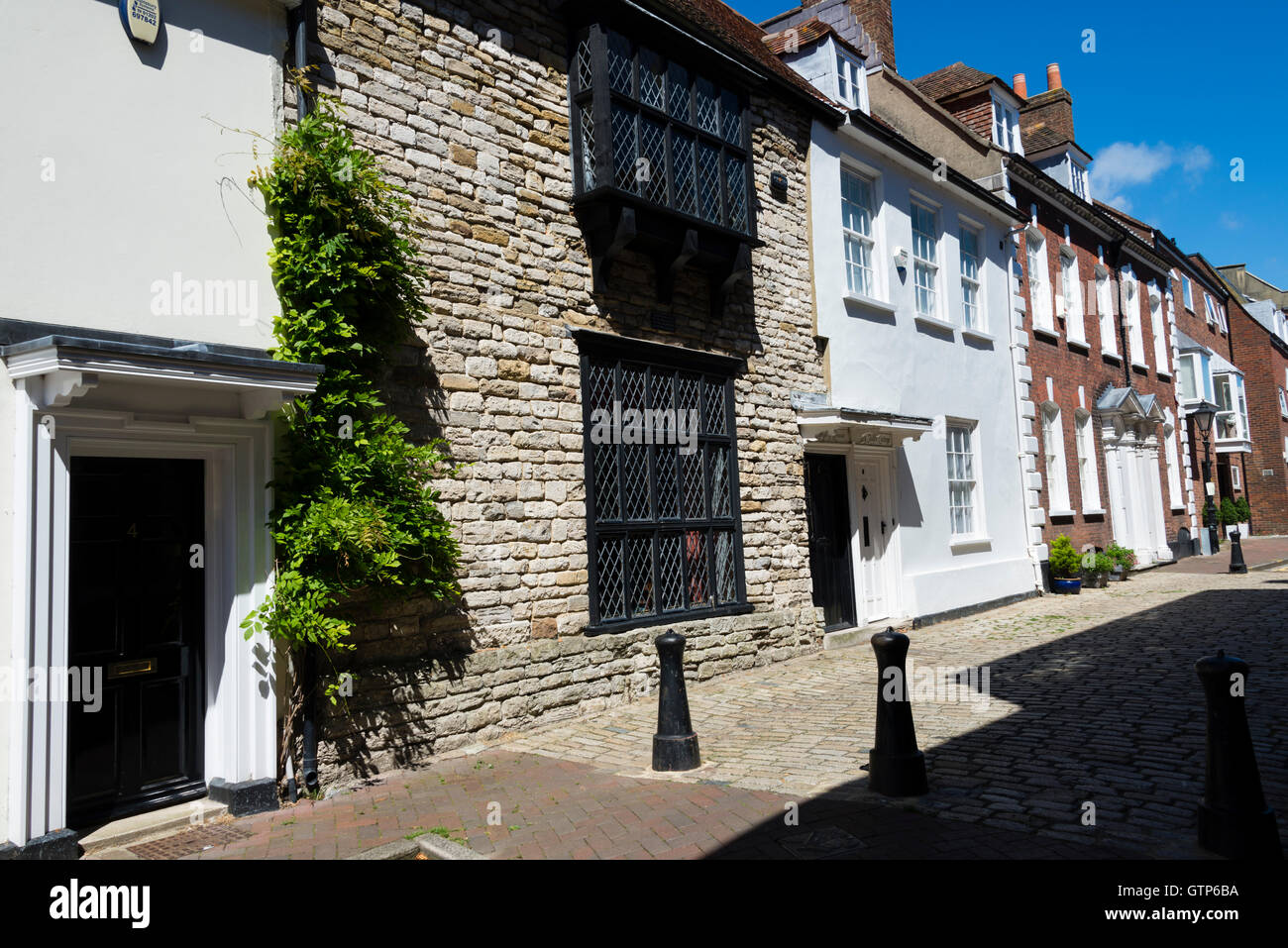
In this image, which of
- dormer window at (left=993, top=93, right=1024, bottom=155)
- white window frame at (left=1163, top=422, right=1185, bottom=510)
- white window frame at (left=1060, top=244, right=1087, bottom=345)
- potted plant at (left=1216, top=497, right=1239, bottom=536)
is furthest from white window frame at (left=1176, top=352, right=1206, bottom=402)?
dormer window at (left=993, top=93, right=1024, bottom=155)

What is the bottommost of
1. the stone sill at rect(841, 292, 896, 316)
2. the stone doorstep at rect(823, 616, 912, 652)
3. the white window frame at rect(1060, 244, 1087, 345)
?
the stone doorstep at rect(823, 616, 912, 652)

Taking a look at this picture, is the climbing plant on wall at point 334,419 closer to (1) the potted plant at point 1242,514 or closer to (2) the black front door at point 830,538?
(2) the black front door at point 830,538

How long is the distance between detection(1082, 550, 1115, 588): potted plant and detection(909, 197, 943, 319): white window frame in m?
6.26

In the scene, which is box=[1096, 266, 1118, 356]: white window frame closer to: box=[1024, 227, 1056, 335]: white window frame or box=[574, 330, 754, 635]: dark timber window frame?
box=[1024, 227, 1056, 335]: white window frame

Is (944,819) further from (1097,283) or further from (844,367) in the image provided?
(1097,283)

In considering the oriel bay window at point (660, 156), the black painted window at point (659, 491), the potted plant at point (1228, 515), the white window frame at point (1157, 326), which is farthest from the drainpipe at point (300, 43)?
the potted plant at point (1228, 515)

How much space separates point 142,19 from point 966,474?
42.5ft

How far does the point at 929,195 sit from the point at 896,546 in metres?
5.99

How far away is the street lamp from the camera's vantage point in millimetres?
22438

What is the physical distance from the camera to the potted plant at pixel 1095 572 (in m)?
16.9

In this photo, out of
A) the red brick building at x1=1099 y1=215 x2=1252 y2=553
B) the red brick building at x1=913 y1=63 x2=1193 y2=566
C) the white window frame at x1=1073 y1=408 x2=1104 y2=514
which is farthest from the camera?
the red brick building at x1=1099 y1=215 x2=1252 y2=553

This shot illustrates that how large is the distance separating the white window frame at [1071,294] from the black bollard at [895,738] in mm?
16340

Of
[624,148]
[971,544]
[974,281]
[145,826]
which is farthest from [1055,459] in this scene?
[145,826]
